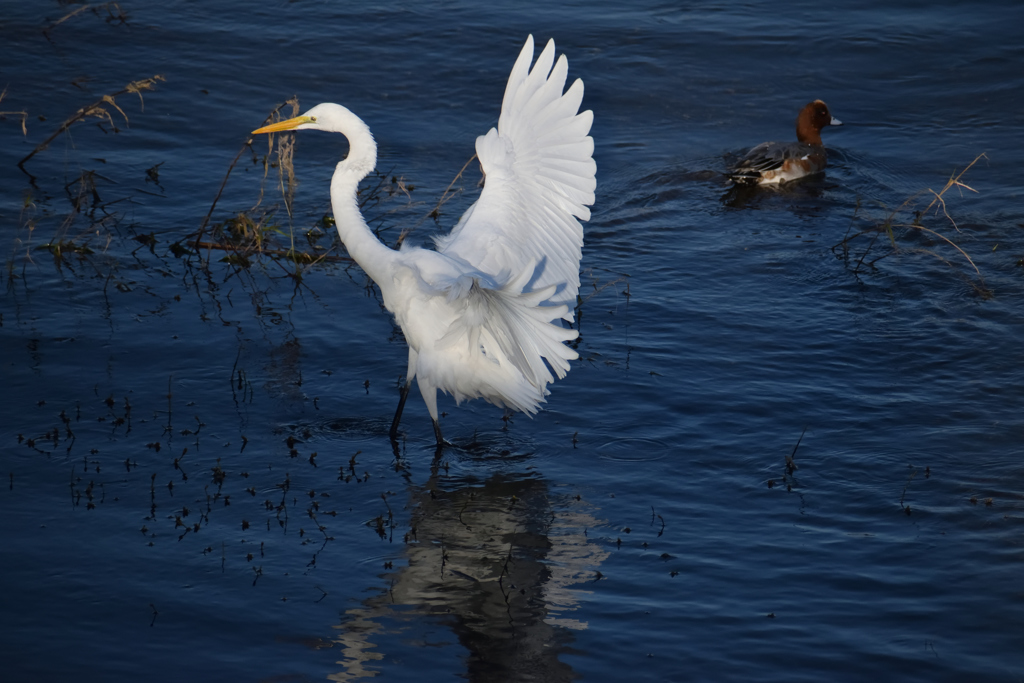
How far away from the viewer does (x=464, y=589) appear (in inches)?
163

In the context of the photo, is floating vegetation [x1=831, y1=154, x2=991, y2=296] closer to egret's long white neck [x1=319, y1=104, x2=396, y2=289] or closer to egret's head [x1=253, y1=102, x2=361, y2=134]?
egret's long white neck [x1=319, y1=104, x2=396, y2=289]

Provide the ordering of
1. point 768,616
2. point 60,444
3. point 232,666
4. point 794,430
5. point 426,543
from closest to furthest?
point 232,666 < point 768,616 < point 426,543 < point 60,444 < point 794,430

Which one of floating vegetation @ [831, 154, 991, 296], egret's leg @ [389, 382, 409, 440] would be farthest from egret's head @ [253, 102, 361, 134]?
floating vegetation @ [831, 154, 991, 296]

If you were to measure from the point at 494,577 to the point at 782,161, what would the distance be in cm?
569

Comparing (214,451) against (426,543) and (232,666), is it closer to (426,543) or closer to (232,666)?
(426,543)

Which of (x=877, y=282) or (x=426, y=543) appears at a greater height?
(x=877, y=282)

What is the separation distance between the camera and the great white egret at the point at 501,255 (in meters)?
4.62

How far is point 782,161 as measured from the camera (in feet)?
28.7

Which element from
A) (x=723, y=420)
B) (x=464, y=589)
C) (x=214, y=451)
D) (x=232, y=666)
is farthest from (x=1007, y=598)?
(x=214, y=451)

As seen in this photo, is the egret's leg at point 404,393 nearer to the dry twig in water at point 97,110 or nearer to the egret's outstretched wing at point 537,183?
the egret's outstretched wing at point 537,183

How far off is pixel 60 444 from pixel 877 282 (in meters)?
5.28

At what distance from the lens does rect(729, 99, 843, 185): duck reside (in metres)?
8.73

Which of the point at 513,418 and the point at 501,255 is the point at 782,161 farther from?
the point at 513,418

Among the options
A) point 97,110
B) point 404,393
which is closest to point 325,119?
point 404,393
